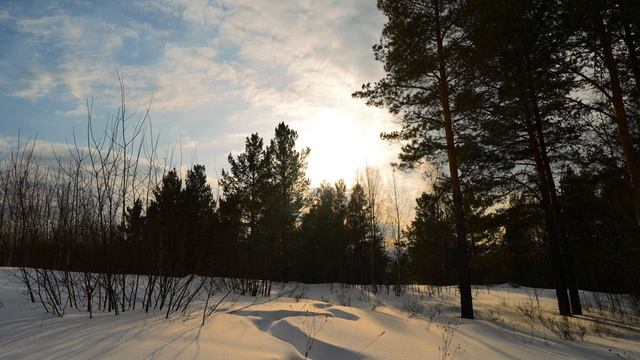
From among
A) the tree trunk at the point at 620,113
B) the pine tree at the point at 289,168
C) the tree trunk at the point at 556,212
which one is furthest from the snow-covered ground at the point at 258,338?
the pine tree at the point at 289,168

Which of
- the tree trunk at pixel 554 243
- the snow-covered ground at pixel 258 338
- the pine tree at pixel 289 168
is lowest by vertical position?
the snow-covered ground at pixel 258 338

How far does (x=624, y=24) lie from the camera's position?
7.07m

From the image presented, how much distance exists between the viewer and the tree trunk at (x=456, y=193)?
366 inches

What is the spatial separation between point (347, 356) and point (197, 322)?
5.92ft

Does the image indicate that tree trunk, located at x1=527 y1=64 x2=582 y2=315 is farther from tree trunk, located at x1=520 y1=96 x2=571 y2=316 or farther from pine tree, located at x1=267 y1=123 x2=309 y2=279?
pine tree, located at x1=267 y1=123 x2=309 y2=279

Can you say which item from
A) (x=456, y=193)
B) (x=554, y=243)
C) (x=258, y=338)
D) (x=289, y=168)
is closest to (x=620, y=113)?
(x=456, y=193)

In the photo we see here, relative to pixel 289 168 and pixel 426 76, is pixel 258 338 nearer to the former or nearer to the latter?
pixel 426 76

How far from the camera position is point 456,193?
379 inches

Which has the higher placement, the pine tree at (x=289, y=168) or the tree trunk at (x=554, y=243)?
the pine tree at (x=289, y=168)

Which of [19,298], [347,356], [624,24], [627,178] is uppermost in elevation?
A: [624,24]

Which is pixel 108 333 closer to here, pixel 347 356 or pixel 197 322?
pixel 197 322

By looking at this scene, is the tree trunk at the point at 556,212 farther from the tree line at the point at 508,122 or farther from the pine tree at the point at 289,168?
the pine tree at the point at 289,168

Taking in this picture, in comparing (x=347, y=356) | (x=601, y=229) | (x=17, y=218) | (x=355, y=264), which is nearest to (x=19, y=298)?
(x=17, y=218)

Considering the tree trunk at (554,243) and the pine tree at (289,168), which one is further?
the pine tree at (289,168)
